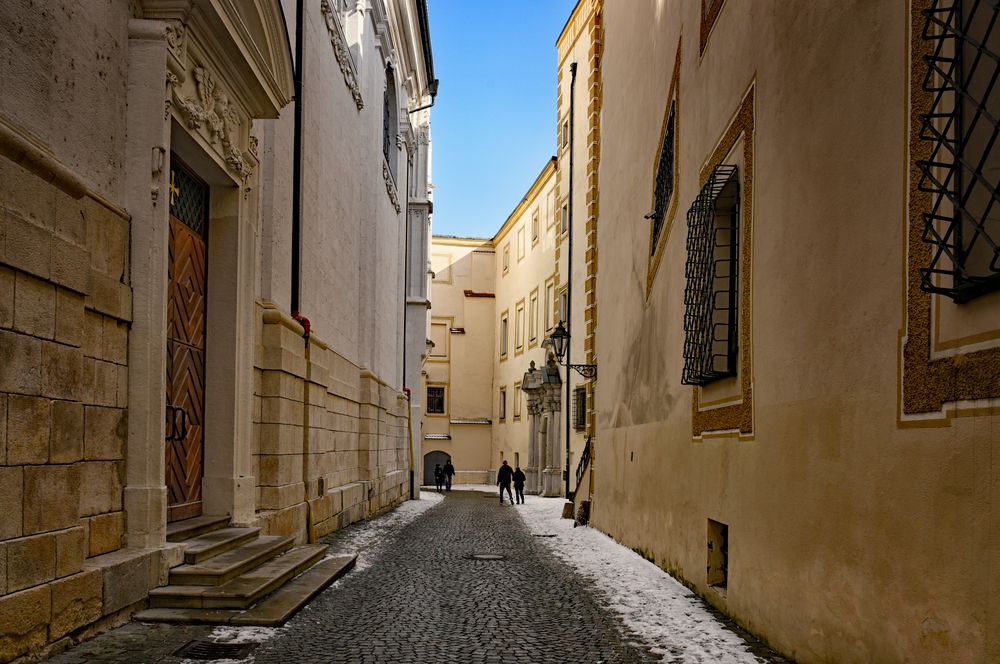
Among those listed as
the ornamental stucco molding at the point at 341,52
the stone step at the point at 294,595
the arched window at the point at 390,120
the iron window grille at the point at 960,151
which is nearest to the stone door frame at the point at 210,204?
the stone step at the point at 294,595

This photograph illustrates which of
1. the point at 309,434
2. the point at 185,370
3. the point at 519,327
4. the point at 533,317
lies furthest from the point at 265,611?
the point at 519,327

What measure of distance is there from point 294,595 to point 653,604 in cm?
300

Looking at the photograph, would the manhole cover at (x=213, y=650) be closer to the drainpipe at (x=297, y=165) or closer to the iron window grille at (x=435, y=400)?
the drainpipe at (x=297, y=165)

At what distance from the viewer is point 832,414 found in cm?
545

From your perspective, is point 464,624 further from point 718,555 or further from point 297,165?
point 297,165

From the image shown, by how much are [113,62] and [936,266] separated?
5.62 m

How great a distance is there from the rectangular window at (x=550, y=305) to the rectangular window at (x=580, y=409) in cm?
558

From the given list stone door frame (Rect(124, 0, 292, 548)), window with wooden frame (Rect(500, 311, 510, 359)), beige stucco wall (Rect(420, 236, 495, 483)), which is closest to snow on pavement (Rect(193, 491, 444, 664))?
stone door frame (Rect(124, 0, 292, 548))

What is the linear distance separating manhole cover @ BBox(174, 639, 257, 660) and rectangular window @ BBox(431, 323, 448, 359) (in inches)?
1719

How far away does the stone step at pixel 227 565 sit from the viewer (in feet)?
23.5

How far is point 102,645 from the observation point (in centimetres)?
567

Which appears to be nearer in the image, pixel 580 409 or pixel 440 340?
pixel 580 409

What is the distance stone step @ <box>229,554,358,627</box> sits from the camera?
674 cm

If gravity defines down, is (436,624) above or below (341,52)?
below
